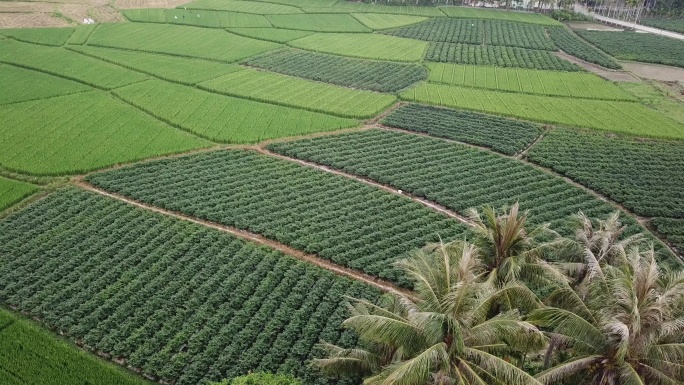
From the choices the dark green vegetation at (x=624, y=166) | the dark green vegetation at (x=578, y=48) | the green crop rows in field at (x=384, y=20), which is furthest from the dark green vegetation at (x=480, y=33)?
A: the dark green vegetation at (x=624, y=166)

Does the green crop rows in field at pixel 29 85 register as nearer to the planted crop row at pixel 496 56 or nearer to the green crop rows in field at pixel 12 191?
the green crop rows in field at pixel 12 191

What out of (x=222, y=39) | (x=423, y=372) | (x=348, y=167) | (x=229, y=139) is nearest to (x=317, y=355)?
(x=423, y=372)

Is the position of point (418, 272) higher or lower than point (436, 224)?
higher

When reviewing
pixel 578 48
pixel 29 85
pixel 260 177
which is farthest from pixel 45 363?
pixel 578 48

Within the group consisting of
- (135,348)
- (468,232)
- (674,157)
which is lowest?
(135,348)

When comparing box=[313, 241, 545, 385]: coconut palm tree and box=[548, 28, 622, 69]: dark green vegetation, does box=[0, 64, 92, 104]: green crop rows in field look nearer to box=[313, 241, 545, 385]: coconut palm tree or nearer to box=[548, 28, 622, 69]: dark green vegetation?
box=[313, 241, 545, 385]: coconut palm tree

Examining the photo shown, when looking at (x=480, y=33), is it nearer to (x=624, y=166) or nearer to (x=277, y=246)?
(x=624, y=166)

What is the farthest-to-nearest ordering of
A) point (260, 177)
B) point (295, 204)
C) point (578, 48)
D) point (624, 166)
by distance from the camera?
1. point (578, 48)
2. point (624, 166)
3. point (260, 177)
4. point (295, 204)

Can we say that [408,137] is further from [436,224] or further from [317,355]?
[317,355]
